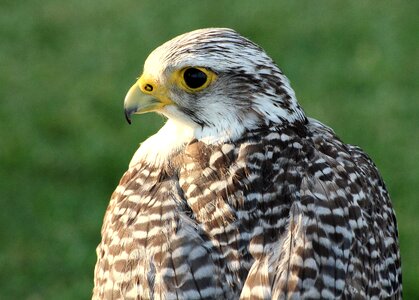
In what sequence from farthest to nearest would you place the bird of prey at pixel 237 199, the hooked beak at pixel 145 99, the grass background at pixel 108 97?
the grass background at pixel 108 97 < the hooked beak at pixel 145 99 < the bird of prey at pixel 237 199

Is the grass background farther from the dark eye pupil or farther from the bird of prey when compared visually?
the dark eye pupil

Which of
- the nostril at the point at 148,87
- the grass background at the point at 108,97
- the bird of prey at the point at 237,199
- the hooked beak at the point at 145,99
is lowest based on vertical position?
the bird of prey at the point at 237,199

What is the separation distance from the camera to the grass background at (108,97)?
7.76 m

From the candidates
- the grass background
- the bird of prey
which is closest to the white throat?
the bird of prey

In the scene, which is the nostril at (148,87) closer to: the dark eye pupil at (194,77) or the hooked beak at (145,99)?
the hooked beak at (145,99)

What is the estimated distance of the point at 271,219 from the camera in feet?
13.9

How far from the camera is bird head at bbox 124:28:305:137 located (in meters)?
4.49

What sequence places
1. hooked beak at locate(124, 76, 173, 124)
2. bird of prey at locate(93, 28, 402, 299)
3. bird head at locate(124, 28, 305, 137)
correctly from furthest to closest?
hooked beak at locate(124, 76, 173, 124), bird head at locate(124, 28, 305, 137), bird of prey at locate(93, 28, 402, 299)

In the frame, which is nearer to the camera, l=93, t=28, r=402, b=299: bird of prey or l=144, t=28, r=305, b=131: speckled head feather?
l=93, t=28, r=402, b=299: bird of prey

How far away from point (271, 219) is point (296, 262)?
227 mm

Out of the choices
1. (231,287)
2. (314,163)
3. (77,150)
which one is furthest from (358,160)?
(77,150)

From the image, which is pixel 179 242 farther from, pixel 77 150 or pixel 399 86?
pixel 399 86

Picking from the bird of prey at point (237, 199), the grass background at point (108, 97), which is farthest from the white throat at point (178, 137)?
the grass background at point (108, 97)

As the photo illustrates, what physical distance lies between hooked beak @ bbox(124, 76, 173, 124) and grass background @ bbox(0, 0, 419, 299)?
3.09 metres
